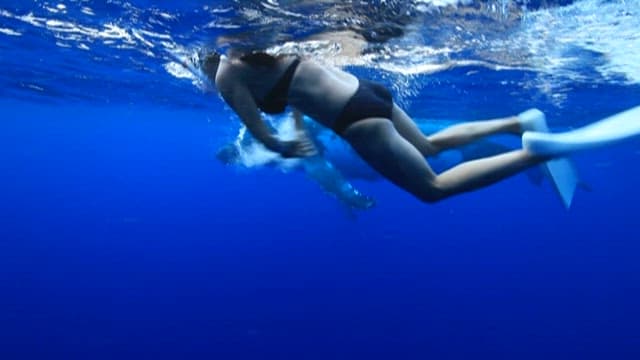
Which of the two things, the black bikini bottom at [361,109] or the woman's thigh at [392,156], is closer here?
the woman's thigh at [392,156]

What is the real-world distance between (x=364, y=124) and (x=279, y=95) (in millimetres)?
1080

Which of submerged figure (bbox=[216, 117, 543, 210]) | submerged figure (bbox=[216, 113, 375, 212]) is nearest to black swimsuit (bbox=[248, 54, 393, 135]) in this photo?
submerged figure (bbox=[216, 113, 375, 212])

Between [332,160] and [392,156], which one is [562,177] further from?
[332,160]

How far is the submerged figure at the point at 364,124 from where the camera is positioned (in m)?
5.34

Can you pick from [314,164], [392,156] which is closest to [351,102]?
[392,156]


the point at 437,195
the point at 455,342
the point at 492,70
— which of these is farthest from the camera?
the point at 455,342

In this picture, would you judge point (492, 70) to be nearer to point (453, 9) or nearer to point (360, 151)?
point (453, 9)

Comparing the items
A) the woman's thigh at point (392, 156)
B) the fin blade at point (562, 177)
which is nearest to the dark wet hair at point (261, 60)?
the woman's thigh at point (392, 156)

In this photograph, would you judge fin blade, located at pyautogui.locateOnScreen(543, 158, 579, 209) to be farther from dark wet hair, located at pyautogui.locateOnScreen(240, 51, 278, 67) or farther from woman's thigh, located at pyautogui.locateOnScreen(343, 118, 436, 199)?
dark wet hair, located at pyautogui.locateOnScreen(240, 51, 278, 67)

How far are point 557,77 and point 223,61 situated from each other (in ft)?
40.9

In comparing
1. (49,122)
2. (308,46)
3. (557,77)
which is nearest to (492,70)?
(557,77)

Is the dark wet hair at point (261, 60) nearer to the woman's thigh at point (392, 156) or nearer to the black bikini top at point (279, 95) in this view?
the black bikini top at point (279, 95)

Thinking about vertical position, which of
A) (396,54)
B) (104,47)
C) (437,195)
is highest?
(437,195)

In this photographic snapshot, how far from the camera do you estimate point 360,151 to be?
5.67 meters
